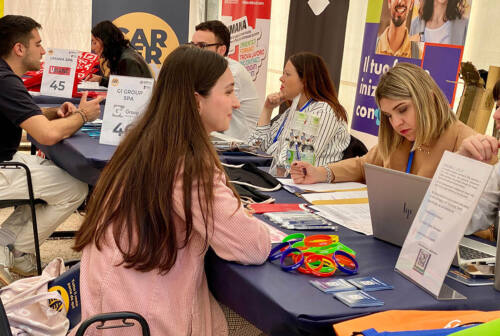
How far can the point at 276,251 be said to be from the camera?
1.64 meters

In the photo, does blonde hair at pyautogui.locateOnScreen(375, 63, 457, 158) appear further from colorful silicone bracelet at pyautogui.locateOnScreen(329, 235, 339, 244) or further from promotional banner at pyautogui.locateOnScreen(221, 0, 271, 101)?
promotional banner at pyautogui.locateOnScreen(221, 0, 271, 101)

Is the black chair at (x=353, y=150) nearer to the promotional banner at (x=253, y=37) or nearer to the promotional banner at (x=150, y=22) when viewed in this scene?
the promotional banner at (x=253, y=37)

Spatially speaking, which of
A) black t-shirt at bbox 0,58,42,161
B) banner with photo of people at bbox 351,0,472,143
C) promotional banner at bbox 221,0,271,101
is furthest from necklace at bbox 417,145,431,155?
promotional banner at bbox 221,0,271,101

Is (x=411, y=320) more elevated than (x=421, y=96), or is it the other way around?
(x=421, y=96)

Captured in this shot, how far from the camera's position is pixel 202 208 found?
156 cm

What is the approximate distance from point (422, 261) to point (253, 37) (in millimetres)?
4477

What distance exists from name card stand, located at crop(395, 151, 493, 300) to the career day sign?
5.53m

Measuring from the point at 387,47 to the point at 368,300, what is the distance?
3131 millimetres

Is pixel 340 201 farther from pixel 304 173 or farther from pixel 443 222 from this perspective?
pixel 443 222

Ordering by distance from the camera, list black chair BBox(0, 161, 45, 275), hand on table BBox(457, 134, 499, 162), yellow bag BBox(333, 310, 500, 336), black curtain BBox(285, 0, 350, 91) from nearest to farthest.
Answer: yellow bag BBox(333, 310, 500, 336) → hand on table BBox(457, 134, 499, 162) → black chair BBox(0, 161, 45, 275) → black curtain BBox(285, 0, 350, 91)

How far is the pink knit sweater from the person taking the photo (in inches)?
61.7

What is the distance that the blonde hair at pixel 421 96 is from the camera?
7.20 feet

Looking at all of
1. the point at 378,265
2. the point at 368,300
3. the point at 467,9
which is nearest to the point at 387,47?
the point at 467,9

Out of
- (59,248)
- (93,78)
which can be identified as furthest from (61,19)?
(59,248)
